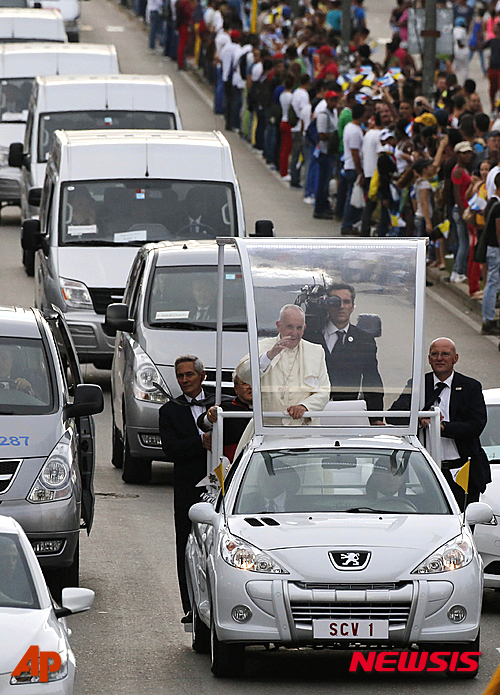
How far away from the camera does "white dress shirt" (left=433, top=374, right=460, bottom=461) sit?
1082 centimetres

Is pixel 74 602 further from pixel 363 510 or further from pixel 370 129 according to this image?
pixel 370 129

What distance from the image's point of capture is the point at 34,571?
758cm

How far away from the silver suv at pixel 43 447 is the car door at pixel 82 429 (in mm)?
10

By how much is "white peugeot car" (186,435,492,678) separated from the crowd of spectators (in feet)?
32.0

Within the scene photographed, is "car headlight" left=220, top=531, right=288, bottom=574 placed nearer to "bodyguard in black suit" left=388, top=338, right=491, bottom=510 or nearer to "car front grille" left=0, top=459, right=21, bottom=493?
"car front grille" left=0, top=459, right=21, bottom=493

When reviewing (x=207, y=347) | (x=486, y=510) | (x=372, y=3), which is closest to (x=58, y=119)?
(x=207, y=347)

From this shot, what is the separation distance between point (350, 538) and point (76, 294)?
9.55 m

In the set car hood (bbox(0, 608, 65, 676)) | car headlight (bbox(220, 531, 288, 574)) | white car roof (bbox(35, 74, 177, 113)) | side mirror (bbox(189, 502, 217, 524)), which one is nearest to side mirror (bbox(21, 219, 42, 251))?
white car roof (bbox(35, 74, 177, 113))

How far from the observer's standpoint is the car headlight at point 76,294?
17.8 metres

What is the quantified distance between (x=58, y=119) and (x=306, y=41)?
11.6m

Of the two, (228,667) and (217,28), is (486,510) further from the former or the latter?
(217,28)

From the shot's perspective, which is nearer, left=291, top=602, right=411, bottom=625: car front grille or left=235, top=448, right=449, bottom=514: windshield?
left=291, top=602, right=411, bottom=625: car front grille

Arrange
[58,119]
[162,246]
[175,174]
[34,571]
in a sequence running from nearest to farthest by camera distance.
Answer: [34,571]
[162,246]
[175,174]
[58,119]

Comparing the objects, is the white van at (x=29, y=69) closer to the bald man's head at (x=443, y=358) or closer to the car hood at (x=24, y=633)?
the bald man's head at (x=443, y=358)
